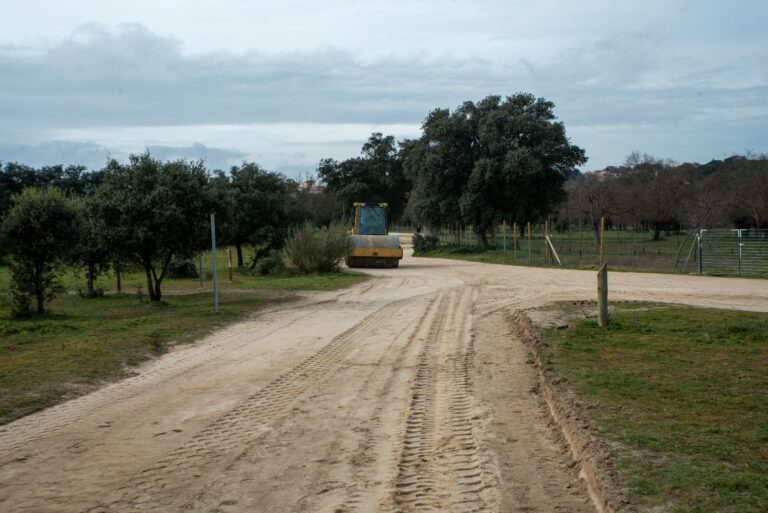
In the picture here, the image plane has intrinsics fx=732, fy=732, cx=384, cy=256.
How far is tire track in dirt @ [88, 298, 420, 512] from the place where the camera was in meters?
5.19

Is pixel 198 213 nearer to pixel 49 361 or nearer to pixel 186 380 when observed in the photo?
pixel 49 361

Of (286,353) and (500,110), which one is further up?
(500,110)

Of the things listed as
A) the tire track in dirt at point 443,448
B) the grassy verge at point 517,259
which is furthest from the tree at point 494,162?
the tire track in dirt at point 443,448

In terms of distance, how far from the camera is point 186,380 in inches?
367

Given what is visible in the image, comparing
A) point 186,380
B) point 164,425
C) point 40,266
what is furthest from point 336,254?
point 164,425

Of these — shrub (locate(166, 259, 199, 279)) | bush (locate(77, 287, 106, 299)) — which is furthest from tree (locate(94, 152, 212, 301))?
shrub (locate(166, 259, 199, 279))

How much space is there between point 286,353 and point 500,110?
3646 cm

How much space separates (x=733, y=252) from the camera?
92.3ft

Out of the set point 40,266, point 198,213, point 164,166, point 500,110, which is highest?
point 500,110

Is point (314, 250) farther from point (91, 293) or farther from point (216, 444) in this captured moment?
point (216, 444)

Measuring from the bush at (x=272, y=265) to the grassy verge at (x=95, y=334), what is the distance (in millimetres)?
5494

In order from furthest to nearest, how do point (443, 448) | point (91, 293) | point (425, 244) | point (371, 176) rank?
point (371, 176) → point (425, 244) → point (91, 293) → point (443, 448)

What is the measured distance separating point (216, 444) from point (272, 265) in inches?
984

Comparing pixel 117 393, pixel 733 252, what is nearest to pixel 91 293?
pixel 117 393
